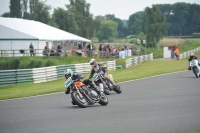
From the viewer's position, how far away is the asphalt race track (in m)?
10.9

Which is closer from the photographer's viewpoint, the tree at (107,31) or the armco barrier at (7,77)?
the armco barrier at (7,77)

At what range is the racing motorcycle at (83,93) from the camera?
588 inches

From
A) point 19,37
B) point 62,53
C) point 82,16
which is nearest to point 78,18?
point 82,16

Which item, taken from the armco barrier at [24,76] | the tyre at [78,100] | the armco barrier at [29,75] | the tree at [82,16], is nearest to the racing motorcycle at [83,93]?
the tyre at [78,100]

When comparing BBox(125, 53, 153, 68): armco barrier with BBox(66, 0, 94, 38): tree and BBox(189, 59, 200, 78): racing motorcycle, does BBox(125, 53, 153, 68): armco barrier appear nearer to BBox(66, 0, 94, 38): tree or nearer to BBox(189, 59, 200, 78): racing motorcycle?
BBox(189, 59, 200, 78): racing motorcycle

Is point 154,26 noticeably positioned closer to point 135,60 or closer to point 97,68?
point 135,60

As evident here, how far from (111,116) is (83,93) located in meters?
2.40

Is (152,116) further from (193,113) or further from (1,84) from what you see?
(1,84)

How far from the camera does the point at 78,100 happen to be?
1505cm

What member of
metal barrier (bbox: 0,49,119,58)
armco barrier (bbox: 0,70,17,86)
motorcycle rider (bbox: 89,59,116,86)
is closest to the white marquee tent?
metal barrier (bbox: 0,49,119,58)

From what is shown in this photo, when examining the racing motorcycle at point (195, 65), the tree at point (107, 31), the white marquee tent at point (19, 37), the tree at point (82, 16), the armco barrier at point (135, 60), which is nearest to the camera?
the racing motorcycle at point (195, 65)

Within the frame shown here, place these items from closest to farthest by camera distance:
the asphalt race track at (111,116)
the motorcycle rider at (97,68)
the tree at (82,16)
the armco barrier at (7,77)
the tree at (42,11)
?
1. the asphalt race track at (111,116)
2. the motorcycle rider at (97,68)
3. the armco barrier at (7,77)
4. the tree at (42,11)
5. the tree at (82,16)

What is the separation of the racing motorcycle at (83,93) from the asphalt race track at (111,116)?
226 millimetres

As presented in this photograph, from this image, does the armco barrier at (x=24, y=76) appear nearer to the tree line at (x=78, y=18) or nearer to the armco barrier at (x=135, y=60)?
the armco barrier at (x=135, y=60)
